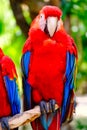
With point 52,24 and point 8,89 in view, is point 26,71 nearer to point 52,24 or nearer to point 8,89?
point 8,89

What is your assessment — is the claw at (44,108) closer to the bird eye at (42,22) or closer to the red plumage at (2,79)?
the red plumage at (2,79)

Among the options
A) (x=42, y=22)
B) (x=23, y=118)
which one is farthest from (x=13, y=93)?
(x=42, y=22)

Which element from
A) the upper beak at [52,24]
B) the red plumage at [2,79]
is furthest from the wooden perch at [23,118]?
the upper beak at [52,24]

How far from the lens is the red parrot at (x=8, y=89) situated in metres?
2.15

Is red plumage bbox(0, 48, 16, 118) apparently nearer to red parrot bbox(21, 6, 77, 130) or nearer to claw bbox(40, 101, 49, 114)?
red parrot bbox(21, 6, 77, 130)

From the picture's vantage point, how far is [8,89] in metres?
2.17

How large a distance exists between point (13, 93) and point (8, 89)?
30mm

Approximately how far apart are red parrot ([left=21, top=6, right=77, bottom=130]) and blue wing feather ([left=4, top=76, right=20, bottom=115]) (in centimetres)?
5

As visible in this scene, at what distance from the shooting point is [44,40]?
2.16m

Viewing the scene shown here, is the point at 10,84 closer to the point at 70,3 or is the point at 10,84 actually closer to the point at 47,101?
the point at 47,101

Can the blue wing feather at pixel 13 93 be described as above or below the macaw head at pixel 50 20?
below

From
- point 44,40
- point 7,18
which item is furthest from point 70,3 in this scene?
point 7,18

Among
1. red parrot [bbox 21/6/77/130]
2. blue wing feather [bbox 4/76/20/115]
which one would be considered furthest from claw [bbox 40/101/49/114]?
blue wing feather [bbox 4/76/20/115]

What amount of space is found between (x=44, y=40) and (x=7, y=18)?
310cm
